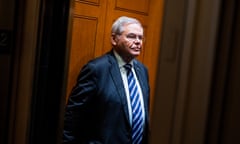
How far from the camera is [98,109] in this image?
2086mm

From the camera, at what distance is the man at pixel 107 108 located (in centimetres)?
207

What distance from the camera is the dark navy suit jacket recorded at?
206 centimetres

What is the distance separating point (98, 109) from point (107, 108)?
5 cm

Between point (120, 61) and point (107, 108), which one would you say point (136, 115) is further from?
point (120, 61)

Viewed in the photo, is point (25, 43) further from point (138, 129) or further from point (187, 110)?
point (138, 129)

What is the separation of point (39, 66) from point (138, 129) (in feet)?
2.92

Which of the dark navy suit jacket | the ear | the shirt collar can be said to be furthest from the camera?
the ear

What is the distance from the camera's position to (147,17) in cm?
276

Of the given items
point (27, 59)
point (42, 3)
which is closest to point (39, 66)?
point (27, 59)

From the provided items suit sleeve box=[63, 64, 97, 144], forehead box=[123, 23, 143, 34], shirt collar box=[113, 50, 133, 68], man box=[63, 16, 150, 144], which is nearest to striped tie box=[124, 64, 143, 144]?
man box=[63, 16, 150, 144]

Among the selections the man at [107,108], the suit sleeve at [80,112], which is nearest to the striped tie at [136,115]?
the man at [107,108]

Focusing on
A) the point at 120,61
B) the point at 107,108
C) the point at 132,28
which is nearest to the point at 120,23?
the point at 132,28

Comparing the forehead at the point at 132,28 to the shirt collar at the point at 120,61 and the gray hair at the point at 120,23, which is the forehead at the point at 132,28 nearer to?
the gray hair at the point at 120,23

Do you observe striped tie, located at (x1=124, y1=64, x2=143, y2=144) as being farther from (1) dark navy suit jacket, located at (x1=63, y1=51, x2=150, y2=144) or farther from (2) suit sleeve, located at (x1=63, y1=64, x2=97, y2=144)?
(2) suit sleeve, located at (x1=63, y1=64, x2=97, y2=144)
